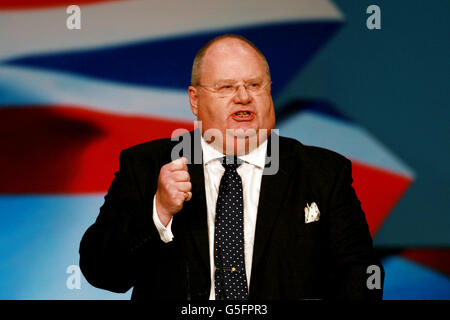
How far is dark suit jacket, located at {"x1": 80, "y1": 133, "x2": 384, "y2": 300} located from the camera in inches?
75.5

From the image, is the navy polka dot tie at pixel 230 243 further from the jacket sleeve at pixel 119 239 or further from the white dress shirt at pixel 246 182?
the jacket sleeve at pixel 119 239

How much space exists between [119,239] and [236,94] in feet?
2.08

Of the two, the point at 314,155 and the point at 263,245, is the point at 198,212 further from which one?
the point at 314,155

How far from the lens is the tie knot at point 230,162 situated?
2.12 m

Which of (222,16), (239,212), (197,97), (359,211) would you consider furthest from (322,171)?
(222,16)

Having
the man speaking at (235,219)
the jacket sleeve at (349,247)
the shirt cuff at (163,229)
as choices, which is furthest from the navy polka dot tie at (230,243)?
the jacket sleeve at (349,247)

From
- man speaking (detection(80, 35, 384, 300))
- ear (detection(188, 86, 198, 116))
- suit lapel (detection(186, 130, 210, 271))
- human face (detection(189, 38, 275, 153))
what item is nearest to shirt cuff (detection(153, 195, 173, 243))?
man speaking (detection(80, 35, 384, 300))

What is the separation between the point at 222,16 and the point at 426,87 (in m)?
1.15

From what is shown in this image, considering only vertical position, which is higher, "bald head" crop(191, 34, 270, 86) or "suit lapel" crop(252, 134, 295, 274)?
"bald head" crop(191, 34, 270, 86)

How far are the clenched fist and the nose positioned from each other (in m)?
0.38

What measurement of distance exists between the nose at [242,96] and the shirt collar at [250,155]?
0.63 feet

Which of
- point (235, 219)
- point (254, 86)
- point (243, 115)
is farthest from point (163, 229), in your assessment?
point (254, 86)

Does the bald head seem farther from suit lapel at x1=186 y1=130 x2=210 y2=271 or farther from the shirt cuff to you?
the shirt cuff

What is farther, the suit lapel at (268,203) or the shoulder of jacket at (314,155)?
the shoulder of jacket at (314,155)
